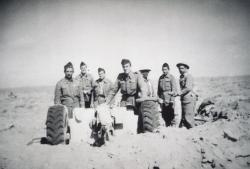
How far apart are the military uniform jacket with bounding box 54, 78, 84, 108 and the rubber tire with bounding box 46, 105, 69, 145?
4.27ft

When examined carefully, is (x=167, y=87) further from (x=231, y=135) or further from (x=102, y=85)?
(x=231, y=135)

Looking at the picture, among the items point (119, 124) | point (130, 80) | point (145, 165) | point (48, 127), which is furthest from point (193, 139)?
point (48, 127)

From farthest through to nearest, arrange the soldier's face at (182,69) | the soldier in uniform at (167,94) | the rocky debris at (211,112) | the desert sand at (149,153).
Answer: the rocky debris at (211,112), the soldier in uniform at (167,94), the soldier's face at (182,69), the desert sand at (149,153)

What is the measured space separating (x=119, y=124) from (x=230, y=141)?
2498 millimetres

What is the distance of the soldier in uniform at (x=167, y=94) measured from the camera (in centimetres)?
788

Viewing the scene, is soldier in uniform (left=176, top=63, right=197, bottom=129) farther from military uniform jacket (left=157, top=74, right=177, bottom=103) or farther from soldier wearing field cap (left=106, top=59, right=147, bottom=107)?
soldier wearing field cap (left=106, top=59, right=147, bottom=107)

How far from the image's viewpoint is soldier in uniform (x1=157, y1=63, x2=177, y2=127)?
7.88 m

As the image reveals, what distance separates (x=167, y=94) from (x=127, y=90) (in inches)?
87.8

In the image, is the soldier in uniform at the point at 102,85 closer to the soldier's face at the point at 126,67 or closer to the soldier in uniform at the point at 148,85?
the soldier in uniform at the point at 148,85

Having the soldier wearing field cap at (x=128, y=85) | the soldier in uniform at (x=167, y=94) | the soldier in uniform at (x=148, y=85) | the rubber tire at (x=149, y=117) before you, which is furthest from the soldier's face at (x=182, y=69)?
the rubber tire at (x=149, y=117)

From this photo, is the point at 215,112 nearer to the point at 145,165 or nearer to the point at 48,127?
the point at 145,165

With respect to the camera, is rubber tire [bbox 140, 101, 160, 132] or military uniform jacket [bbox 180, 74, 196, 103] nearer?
rubber tire [bbox 140, 101, 160, 132]

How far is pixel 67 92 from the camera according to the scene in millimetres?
6746

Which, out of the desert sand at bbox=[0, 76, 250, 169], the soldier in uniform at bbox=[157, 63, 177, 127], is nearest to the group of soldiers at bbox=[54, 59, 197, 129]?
the soldier in uniform at bbox=[157, 63, 177, 127]
